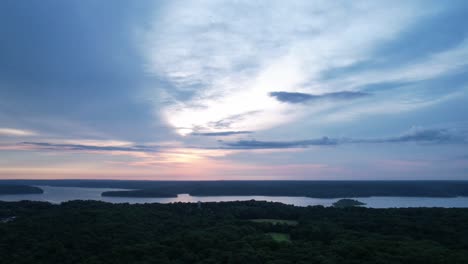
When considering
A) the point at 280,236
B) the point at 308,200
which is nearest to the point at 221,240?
the point at 280,236

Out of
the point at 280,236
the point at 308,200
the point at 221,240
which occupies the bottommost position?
the point at 308,200

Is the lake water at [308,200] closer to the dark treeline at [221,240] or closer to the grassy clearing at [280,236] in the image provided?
the dark treeline at [221,240]

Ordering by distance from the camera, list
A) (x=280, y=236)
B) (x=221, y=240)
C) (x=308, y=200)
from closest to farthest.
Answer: (x=221, y=240), (x=280, y=236), (x=308, y=200)

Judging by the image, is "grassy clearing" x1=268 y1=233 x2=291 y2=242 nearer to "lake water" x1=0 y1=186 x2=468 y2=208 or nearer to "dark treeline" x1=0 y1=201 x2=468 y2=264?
"dark treeline" x1=0 y1=201 x2=468 y2=264

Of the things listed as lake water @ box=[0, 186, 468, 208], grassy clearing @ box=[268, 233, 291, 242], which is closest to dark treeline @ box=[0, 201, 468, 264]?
grassy clearing @ box=[268, 233, 291, 242]

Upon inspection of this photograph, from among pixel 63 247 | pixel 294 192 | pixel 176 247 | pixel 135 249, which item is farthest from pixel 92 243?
pixel 294 192

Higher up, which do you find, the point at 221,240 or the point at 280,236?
the point at 221,240

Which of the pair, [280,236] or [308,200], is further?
[308,200]

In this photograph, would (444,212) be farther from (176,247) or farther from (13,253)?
(13,253)

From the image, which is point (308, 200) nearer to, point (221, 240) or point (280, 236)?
point (280, 236)

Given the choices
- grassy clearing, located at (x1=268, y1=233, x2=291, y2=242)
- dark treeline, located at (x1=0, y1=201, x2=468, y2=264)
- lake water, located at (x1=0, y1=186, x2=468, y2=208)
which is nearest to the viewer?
dark treeline, located at (x1=0, y1=201, x2=468, y2=264)
